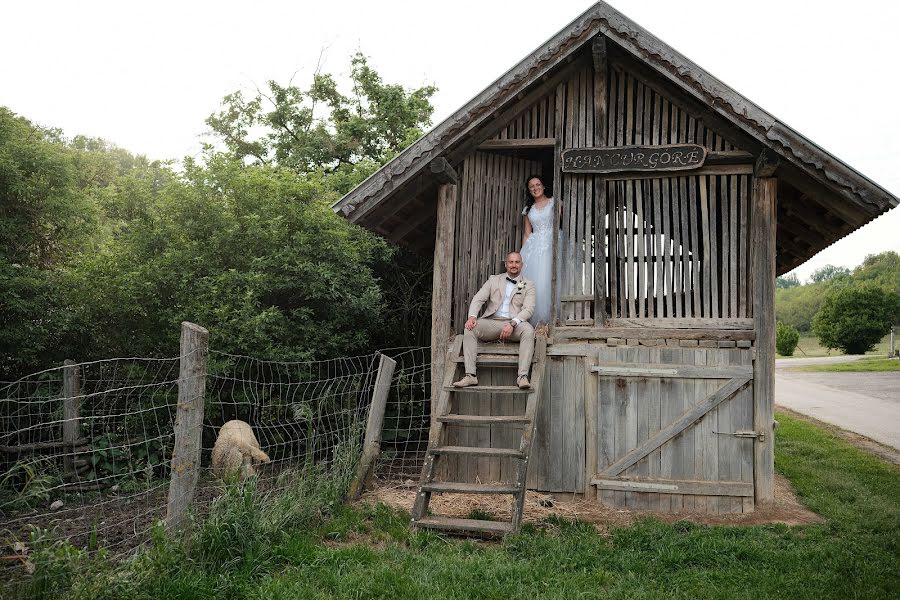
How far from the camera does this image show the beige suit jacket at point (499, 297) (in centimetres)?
837

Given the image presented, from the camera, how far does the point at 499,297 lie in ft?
27.8

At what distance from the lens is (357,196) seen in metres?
8.18

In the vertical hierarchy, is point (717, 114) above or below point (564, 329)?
→ above

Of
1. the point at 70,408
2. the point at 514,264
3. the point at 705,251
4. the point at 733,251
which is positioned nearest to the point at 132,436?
the point at 70,408

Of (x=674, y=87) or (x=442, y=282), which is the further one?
(x=442, y=282)

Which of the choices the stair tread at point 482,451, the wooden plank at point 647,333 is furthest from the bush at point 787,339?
the stair tread at point 482,451

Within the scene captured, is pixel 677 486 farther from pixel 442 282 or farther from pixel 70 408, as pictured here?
pixel 70 408

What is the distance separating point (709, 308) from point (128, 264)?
8.36 meters

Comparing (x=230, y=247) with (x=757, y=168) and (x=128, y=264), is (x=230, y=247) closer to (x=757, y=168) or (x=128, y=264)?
(x=128, y=264)

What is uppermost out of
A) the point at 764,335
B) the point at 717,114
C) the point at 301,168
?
the point at 301,168

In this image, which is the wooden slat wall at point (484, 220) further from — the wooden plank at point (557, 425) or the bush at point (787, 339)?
the bush at point (787, 339)

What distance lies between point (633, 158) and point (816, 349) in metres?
58.8

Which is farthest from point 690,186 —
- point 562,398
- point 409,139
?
point 409,139

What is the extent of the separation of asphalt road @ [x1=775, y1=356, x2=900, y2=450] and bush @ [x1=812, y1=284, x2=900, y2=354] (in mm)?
14404
